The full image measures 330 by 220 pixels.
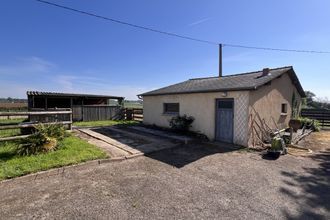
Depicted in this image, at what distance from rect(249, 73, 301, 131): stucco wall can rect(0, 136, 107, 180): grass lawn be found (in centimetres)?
641

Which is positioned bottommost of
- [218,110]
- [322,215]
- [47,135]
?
[322,215]

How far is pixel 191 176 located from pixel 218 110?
4870 millimetres

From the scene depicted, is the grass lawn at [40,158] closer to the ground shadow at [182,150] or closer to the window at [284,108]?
the ground shadow at [182,150]

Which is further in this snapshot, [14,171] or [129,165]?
[129,165]

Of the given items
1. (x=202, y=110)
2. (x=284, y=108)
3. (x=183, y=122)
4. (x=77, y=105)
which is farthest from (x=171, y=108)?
(x=77, y=105)

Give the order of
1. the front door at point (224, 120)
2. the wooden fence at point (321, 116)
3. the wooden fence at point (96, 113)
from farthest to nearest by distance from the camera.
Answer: the wooden fence at point (96, 113), the wooden fence at point (321, 116), the front door at point (224, 120)

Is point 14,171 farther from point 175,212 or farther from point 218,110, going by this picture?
point 218,110

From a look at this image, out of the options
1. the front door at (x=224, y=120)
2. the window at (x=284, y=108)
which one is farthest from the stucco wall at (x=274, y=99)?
the front door at (x=224, y=120)

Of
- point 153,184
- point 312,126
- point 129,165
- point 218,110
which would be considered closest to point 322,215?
point 153,184

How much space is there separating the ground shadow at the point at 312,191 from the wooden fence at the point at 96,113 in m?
15.2

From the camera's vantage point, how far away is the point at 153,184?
14.9 feet

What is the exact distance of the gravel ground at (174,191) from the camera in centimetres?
339

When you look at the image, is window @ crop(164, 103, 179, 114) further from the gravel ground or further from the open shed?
the open shed

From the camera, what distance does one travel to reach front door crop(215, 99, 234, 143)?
877cm
